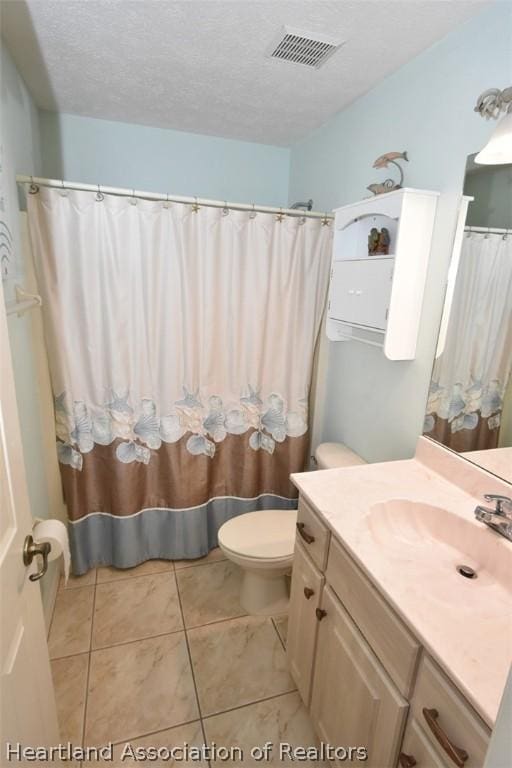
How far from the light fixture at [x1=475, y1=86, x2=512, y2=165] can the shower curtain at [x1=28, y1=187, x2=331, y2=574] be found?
3.05 ft

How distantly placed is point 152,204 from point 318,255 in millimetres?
859

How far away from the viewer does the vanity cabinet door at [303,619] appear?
1.28 metres

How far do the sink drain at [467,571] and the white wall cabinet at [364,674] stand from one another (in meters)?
0.29

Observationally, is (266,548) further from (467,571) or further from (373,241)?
(373,241)

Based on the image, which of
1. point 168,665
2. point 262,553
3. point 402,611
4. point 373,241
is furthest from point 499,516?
point 168,665

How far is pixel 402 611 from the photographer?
2.74ft

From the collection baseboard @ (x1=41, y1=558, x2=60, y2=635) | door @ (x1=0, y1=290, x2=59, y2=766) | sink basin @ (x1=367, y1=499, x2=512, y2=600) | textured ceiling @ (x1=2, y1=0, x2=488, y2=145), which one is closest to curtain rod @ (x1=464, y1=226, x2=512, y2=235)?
textured ceiling @ (x1=2, y1=0, x2=488, y2=145)

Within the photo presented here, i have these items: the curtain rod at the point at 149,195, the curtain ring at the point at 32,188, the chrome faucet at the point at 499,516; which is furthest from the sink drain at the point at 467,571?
the curtain ring at the point at 32,188

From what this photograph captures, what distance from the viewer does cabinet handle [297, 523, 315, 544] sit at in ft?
4.23

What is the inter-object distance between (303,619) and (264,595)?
0.57 m

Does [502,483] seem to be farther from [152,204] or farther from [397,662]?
[152,204]

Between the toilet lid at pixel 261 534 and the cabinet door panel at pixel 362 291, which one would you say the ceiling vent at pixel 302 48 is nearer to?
the cabinet door panel at pixel 362 291

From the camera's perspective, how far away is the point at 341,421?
2.13 metres

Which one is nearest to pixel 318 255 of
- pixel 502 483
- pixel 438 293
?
pixel 438 293
